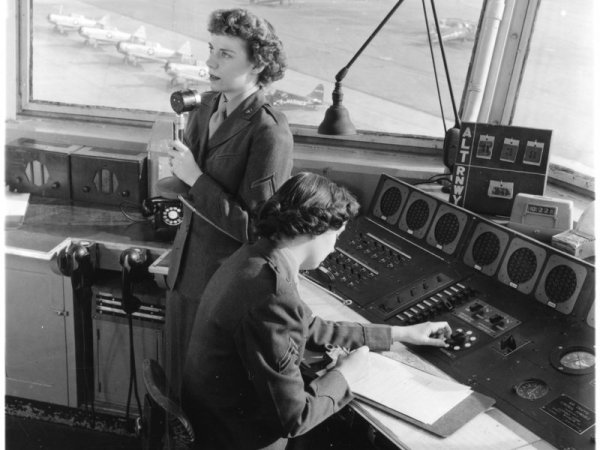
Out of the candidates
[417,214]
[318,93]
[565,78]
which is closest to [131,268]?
[417,214]

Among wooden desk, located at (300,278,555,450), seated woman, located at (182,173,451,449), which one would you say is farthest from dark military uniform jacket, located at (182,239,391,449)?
wooden desk, located at (300,278,555,450)

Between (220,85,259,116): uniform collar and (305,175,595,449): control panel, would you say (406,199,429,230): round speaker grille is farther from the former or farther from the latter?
(220,85,259,116): uniform collar

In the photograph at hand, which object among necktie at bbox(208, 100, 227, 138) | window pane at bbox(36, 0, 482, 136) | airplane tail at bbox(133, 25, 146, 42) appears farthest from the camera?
airplane tail at bbox(133, 25, 146, 42)

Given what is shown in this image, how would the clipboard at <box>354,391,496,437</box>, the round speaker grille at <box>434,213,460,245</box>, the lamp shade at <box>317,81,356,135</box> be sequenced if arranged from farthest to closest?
the lamp shade at <box>317,81,356,135</box>
the round speaker grille at <box>434,213,460,245</box>
the clipboard at <box>354,391,496,437</box>

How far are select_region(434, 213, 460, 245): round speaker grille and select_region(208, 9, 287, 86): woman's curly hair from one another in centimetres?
80

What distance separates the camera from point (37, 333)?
301cm

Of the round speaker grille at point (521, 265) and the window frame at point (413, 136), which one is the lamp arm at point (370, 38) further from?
the round speaker grille at point (521, 265)

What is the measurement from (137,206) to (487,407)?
6.01 ft

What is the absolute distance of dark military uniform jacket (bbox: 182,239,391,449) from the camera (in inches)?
64.0

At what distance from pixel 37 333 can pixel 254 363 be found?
1704 mm

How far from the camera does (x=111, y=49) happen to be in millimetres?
3350

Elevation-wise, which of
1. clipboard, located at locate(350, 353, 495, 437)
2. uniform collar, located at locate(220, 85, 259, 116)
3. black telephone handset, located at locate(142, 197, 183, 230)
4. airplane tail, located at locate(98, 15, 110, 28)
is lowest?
clipboard, located at locate(350, 353, 495, 437)

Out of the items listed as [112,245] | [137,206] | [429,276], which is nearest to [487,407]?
[429,276]

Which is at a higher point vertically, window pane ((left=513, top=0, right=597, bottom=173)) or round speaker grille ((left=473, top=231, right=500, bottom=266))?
window pane ((left=513, top=0, right=597, bottom=173))
